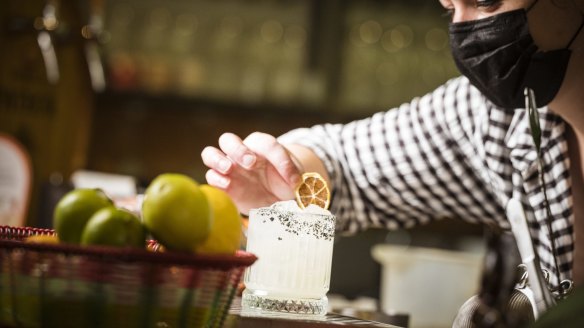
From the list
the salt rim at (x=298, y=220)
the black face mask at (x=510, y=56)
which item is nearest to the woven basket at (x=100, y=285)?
the salt rim at (x=298, y=220)

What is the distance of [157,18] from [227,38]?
0.41m

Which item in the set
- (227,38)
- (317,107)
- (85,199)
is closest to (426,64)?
(317,107)

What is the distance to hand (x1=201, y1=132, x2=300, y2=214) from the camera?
1.32 metres

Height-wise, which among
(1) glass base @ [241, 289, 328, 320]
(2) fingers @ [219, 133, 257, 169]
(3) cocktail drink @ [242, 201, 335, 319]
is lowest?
(1) glass base @ [241, 289, 328, 320]

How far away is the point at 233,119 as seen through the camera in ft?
14.7

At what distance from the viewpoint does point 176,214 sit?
2.40 ft

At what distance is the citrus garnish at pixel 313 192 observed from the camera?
1.14m

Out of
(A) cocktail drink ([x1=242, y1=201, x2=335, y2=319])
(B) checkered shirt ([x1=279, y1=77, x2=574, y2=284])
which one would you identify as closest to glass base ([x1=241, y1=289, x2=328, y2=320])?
(A) cocktail drink ([x1=242, y1=201, x2=335, y2=319])

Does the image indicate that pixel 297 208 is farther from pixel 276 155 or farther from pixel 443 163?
pixel 443 163

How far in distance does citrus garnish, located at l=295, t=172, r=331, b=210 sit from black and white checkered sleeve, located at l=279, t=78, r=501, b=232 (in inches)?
23.7

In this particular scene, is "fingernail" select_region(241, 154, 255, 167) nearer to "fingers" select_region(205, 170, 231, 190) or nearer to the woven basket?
"fingers" select_region(205, 170, 231, 190)

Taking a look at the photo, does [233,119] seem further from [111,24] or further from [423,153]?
[423,153]

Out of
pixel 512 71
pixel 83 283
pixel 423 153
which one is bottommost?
pixel 83 283

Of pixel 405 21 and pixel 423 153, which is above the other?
pixel 405 21
